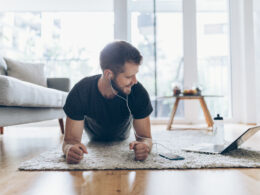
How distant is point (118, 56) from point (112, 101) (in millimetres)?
265

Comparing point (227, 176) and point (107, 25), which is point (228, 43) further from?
point (227, 176)

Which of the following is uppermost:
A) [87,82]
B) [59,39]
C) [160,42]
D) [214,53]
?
[59,39]

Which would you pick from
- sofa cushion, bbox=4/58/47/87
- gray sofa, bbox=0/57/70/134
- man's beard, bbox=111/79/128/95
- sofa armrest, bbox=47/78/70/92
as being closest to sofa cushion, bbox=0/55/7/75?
sofa cushion, bbox=4/58/47/87

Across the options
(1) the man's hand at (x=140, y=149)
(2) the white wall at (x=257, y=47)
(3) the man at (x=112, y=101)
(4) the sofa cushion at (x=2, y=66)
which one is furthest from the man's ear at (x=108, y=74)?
→ (2) the white wall at (x=257, y=47)

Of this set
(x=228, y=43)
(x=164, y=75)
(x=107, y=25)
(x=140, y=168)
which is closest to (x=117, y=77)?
(x=140, y=168)

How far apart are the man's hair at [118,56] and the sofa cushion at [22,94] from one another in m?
0.51

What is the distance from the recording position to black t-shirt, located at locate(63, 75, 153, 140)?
1.13 meters

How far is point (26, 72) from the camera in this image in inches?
96.7

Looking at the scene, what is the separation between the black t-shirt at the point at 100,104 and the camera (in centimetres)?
113

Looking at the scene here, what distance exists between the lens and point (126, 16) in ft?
11.3

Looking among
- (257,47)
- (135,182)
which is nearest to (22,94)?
(135,182)

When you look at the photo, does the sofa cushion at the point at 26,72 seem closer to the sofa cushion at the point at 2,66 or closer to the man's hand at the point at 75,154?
the sofa cushion at the point at 2,66

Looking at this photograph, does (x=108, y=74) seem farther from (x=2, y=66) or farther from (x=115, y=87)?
(x=2, y=66)

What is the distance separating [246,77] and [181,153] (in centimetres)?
251
